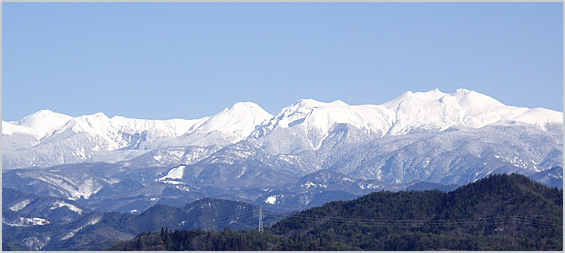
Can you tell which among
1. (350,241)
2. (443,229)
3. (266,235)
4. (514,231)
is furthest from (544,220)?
(266,235)

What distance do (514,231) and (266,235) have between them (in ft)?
135

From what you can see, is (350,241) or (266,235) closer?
(266,235)

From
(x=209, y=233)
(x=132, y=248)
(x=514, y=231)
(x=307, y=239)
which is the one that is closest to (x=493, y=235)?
(x=514, y=231)

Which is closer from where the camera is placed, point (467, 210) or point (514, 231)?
point (514, 231)

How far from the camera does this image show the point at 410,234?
181000mm

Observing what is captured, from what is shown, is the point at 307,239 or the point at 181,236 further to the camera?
the point at 307,239

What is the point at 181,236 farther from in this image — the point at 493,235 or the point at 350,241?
the point at 493,235

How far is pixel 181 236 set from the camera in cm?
17450

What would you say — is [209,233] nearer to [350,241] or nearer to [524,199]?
[350,241]

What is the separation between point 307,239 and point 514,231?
35.9 metres

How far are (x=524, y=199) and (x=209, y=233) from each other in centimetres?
5569

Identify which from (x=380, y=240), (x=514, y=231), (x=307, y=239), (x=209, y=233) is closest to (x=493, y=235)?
(x=514, y=231)

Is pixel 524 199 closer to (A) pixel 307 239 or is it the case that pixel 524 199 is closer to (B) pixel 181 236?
(A) pixel 307 239

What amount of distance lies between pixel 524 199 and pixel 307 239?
38.6 meters
